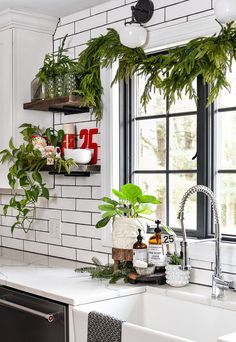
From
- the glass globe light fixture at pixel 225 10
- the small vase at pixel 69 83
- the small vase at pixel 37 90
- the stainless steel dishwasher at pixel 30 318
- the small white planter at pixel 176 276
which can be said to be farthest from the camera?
the small vase at pixel 37 90

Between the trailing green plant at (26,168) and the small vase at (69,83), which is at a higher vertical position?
the small vase at (69,83)

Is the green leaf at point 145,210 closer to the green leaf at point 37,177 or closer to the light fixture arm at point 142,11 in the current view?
the green leaf at point 37,177

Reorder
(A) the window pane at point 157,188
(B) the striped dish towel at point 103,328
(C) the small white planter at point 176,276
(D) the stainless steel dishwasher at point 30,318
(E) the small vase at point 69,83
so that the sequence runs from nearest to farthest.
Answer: (B) the striped dish towel at point 103,328
(D) the stainless steel dishwasher at point 30,318
(C) the small white planter at point 176,276
(A) the window pane at point 157,188
(E) the small vase at point 69,83

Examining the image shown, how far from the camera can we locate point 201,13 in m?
2.75

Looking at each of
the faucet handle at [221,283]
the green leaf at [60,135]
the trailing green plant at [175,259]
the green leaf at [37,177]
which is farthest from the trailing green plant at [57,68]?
the faucet handle at [221,283]

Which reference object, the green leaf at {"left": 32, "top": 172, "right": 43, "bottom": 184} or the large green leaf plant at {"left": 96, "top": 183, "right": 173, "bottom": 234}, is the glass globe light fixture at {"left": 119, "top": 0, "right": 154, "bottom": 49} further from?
the green leaf at {"left": 32, "top": 172, "right": 43, "bottom": 184}

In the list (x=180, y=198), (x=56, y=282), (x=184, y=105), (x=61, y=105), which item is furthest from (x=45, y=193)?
(x=184, y=105)

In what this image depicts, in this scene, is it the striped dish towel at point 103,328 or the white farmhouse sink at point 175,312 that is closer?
the striped dish towel at point 103,328

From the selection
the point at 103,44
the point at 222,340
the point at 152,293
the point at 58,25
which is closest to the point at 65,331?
the point at 152,293

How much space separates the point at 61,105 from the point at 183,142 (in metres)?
0.75

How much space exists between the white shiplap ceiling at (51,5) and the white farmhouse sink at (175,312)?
5.33 ft

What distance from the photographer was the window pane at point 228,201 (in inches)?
109

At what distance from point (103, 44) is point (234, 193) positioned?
3.53 ft

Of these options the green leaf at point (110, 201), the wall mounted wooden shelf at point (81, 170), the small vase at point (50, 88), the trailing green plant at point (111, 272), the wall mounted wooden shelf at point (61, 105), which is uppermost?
the small vase at point (50, 88)
